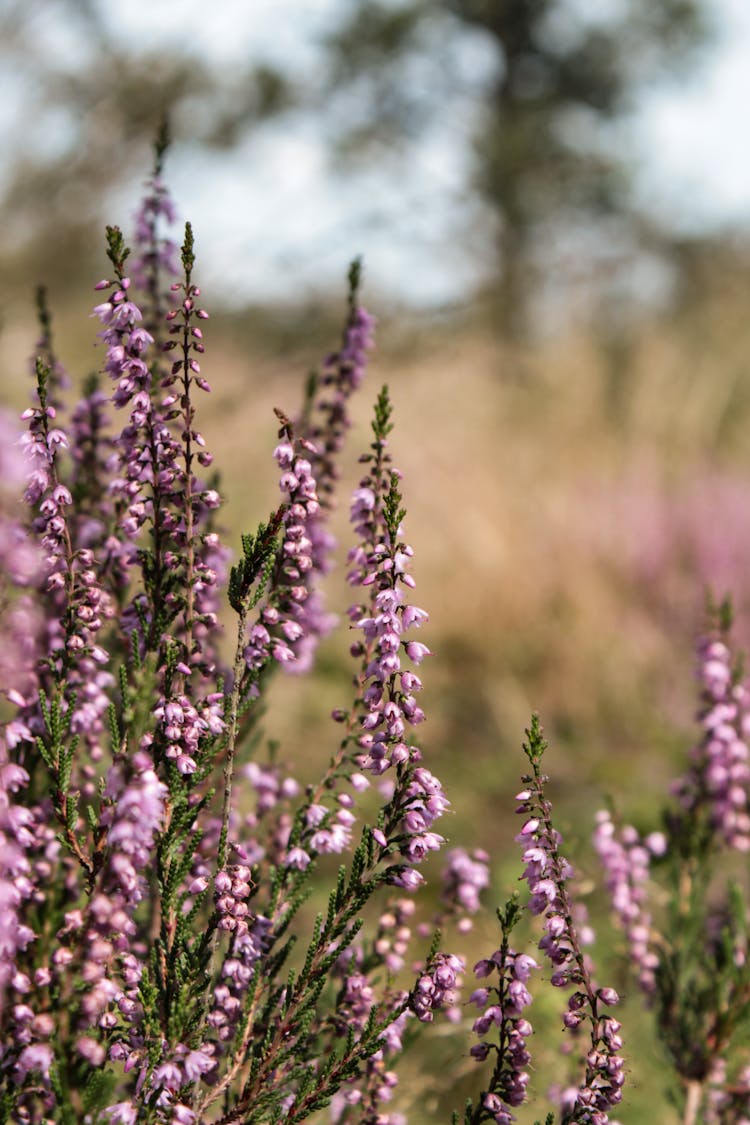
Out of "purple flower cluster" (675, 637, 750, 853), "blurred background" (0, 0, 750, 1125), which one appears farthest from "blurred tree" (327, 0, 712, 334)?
"purple flower cluster" (675, 637, 750, 853)

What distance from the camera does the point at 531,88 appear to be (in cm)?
2105

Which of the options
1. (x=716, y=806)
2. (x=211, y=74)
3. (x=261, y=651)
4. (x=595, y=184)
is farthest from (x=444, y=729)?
(x=211, y=74)

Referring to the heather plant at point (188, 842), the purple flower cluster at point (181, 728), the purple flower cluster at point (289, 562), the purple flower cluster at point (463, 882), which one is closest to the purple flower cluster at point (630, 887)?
the purple flower cluster at point (463, 882)

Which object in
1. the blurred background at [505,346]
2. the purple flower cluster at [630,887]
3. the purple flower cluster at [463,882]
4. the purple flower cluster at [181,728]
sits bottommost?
the purple flower cluster at [181,728]

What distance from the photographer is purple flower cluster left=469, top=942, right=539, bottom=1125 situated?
149 centimetres

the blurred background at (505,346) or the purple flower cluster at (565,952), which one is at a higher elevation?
the blurred background at (505,346)

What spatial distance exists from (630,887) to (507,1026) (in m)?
1.16

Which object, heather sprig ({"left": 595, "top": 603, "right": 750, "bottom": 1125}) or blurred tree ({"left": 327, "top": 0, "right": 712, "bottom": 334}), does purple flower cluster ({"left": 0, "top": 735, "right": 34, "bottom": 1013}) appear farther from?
blurred tree ({"left": 327, "top": 0, "right": 712, "bottom": 334})

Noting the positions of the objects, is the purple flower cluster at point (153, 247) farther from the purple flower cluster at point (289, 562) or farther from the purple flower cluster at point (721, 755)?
the purple flower cluster at point (721, 755)

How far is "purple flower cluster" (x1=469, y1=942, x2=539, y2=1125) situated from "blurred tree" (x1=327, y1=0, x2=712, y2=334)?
63.5ft

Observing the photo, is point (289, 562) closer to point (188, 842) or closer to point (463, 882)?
point (188, 842)

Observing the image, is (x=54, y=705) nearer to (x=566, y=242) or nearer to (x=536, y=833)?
(x=536, y=833)

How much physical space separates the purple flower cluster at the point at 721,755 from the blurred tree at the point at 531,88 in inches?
717

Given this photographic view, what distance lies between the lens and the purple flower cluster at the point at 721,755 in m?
2.54
